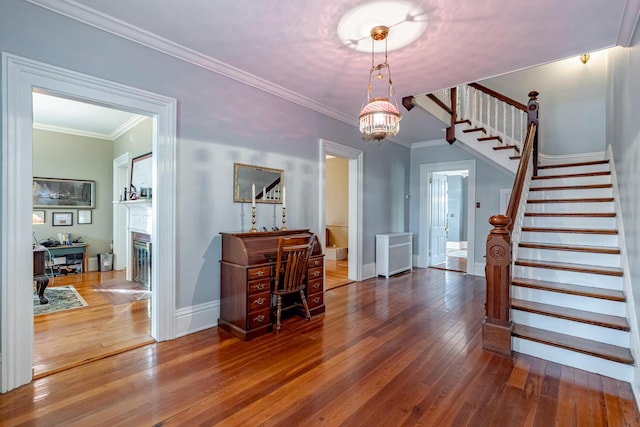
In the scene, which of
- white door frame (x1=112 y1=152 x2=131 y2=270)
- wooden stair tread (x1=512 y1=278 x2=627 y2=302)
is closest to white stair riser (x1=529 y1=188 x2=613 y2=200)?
wooden stair tread (x1=512 y1=278 x2=627 y2=302)

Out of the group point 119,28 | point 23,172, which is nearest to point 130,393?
point 23,172

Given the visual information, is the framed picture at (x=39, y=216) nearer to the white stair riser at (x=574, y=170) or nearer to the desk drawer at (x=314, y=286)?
the desk drawer at (x=314, y=286)

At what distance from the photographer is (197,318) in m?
3.03

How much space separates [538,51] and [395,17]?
1635 mm

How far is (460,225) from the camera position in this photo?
10203 millimetres

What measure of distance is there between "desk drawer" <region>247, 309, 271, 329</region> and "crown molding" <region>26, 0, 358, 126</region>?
8.30ft

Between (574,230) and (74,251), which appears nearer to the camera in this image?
(574,230)

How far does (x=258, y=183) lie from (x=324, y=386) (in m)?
2.29

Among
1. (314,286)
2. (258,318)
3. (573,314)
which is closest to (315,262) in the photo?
(314,286)

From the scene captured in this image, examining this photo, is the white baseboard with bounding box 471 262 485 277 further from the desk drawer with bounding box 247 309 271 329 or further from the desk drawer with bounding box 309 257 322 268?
the desk drawer with bounding box 247 309 271 329

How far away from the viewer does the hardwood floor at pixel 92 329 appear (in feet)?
7.95

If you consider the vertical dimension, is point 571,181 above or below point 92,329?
above

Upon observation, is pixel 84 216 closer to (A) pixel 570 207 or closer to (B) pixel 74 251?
(B) pixel 74 251

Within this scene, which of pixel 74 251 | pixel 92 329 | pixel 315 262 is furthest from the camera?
pixel 74 251
